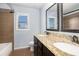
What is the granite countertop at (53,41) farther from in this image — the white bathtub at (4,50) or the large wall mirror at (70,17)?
the white bathtub at (4,50)

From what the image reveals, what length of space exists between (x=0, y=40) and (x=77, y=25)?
6.91 feet

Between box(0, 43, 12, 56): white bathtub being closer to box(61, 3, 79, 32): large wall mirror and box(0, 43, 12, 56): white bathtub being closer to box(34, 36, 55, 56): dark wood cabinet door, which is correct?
box(34, 36, 55, 56): dark wood cabinet door

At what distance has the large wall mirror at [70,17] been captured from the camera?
139cm

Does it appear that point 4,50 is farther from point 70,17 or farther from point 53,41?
point 70,17

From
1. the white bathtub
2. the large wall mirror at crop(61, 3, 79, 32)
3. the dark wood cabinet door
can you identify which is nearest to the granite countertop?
the dark wood cabinet door

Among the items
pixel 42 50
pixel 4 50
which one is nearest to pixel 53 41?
pixel 42 50

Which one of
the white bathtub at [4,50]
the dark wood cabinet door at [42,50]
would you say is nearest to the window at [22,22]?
the white bathtub at [4,50]

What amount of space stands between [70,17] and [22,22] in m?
1.40

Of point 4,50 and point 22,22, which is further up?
point 22,22

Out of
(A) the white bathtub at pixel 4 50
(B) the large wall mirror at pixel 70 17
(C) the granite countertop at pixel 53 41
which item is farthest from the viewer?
(A) the white bathtub at pixel 4 50

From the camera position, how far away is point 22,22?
2555 millimetres

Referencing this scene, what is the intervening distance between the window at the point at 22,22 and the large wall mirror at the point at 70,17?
3.64 ft

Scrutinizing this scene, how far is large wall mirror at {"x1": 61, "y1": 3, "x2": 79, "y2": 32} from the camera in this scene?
1.39 metres

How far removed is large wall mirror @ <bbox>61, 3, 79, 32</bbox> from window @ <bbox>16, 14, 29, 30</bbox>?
43.7 inches
